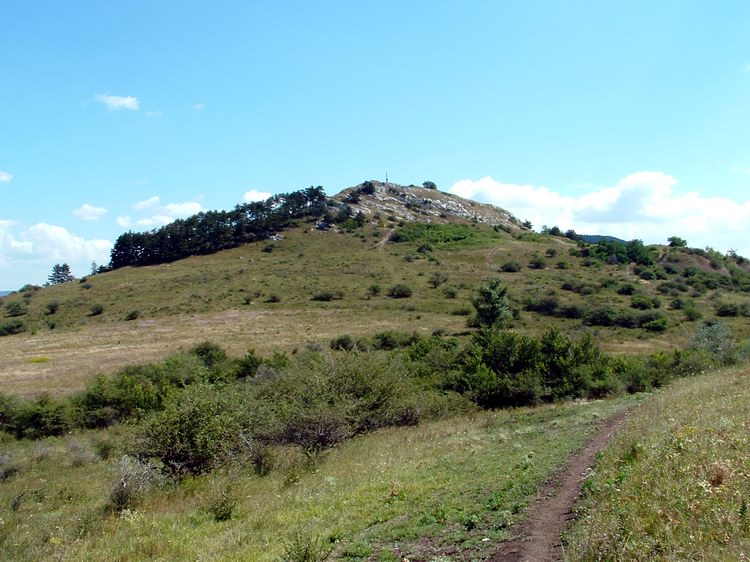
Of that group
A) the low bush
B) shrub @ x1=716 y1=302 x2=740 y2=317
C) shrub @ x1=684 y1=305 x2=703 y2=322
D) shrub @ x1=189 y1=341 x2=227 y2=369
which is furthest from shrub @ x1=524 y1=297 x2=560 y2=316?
shrub @ x1=189 y1=341 x2=227 y2=369

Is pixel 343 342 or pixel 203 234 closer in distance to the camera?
pixel 343 342

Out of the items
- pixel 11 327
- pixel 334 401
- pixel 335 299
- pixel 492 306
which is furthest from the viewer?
pixel 335 299

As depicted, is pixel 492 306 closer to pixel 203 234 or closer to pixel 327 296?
pixel 327 296

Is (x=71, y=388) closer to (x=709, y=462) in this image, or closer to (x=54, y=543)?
(x=54, y=543)

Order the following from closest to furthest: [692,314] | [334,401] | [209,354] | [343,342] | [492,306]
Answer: [334,401], [209,354], [343,342], [492,306], [692,314]

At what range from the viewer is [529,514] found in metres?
7.05

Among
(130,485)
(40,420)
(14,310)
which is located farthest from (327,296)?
(130,485)

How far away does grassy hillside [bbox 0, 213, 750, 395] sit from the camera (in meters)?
49.7

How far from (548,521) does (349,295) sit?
64.3 meters

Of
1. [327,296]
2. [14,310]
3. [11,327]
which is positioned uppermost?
[14,310]

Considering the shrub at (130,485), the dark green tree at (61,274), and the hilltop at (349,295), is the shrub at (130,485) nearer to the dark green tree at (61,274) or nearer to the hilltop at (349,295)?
the hilltop at (349,295)

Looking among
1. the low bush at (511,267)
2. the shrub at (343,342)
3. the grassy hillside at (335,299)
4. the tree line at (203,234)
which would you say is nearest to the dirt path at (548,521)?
the grassy hillside at (335,299)

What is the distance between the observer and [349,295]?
232 feet

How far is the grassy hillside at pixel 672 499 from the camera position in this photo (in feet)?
14.8
